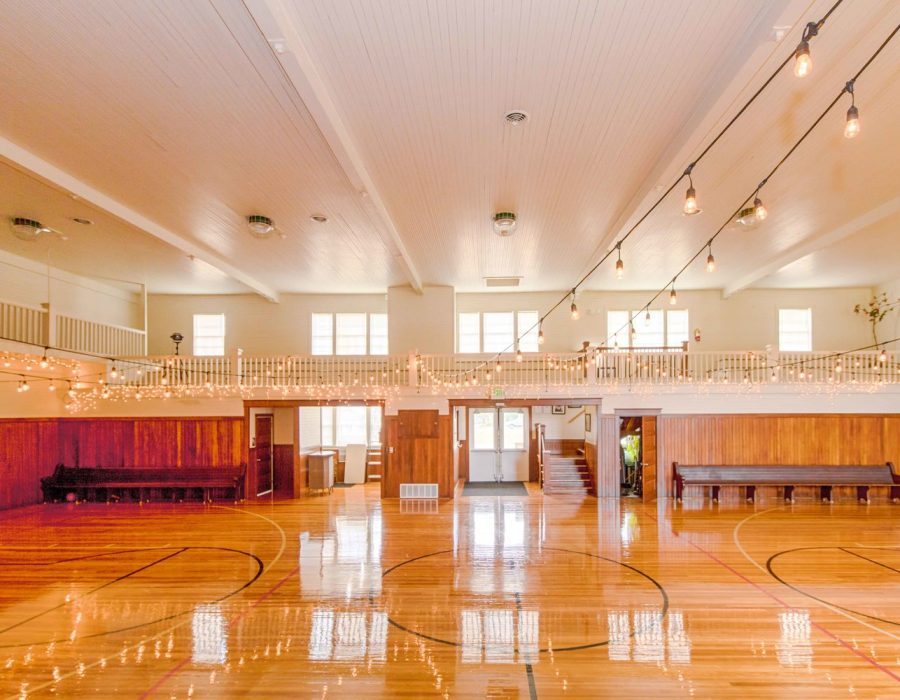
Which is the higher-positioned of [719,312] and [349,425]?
[719,312]

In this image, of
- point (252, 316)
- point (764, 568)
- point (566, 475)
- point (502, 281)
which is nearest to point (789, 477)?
point (566, 475)

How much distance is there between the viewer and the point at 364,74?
504 centimetres

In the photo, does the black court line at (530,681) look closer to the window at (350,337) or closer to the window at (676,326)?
the window at (350,337)

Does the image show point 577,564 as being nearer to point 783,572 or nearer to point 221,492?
point 783,572

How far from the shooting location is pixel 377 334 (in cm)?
1527

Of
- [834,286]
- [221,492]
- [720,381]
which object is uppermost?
[834,286]

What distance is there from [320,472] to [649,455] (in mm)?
8049

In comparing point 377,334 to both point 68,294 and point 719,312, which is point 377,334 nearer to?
point 68,294

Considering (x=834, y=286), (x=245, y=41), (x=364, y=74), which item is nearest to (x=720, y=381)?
(x=834, y=286)

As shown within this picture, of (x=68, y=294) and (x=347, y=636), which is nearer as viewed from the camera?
(x=347, y=636)

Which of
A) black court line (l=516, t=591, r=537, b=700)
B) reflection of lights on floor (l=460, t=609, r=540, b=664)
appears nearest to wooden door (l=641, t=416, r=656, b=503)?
reflection of lights on floor (l=460, t=609, r=540, b=664)

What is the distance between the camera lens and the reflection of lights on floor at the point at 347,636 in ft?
14.9

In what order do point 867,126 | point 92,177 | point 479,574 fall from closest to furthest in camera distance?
point 867,126
point 479,574
point 92,177

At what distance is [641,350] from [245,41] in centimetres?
1087
